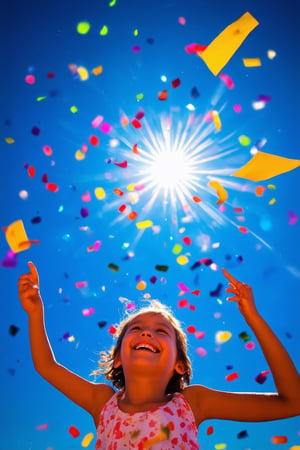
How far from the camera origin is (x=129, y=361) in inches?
127

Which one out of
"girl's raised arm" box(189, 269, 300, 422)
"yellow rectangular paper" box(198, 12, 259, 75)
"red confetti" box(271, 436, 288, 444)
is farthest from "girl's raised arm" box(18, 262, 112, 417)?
"yellow rectangular paper" box(198, 12, 259, 75)

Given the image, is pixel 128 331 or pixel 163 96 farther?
pixel 163 96

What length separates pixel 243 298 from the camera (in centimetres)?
311

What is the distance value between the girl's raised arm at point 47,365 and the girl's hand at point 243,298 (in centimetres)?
120

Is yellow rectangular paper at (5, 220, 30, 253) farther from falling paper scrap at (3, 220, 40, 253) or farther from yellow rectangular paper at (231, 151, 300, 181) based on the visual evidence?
yellow rectangular paper at (231, 151, 300, 181)

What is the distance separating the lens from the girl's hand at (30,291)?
338 centimetres

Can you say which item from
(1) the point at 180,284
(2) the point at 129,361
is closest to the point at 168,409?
(2) the point at 129,361

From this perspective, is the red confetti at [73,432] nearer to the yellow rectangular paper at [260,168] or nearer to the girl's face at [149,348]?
the girl's face at [149,348]

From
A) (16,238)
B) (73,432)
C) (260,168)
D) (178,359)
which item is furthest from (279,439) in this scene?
(16,238)

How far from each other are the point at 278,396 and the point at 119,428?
3.52ft

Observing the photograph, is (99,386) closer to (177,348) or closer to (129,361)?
(129,361)

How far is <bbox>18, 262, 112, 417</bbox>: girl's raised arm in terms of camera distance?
3312 mm

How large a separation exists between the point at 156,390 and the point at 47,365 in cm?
83

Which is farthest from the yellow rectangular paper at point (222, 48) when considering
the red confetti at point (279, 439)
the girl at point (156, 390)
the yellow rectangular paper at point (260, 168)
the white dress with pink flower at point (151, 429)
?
the red confetti at point (279, 439)
